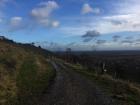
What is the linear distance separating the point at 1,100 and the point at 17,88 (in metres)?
5.24

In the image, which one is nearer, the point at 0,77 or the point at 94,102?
the point at 94,102

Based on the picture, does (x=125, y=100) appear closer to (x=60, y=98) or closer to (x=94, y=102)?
(x=94, y=102)

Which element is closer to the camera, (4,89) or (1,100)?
(1,100)

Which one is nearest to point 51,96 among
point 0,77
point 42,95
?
point 42,95

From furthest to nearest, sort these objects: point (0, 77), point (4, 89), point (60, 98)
Result: point (0, 77), point (4, 89), point (60, 98)

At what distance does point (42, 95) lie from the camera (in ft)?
70.5

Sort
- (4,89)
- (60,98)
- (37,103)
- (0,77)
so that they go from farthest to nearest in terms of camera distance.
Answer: (0,77) → (4,89) → (60,98) → (37,103)

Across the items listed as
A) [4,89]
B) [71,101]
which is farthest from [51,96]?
[4,89]

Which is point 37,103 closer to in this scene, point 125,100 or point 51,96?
point 51,96

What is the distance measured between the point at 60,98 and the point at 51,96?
1.07 metres

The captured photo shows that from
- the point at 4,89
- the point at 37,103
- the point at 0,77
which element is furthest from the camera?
the point at 0,77

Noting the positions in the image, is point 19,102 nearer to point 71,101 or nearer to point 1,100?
point 1,100

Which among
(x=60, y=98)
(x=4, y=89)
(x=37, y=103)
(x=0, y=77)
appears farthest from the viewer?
(x=0, y=77)

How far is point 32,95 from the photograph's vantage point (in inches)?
833
